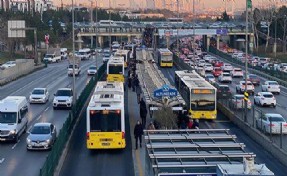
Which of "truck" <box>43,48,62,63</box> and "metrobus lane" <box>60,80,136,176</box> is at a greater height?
"metrobus lane" <box>60,80,136,176</box>

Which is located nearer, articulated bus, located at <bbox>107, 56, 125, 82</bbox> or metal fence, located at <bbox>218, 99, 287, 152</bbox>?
metal fence, located at <bbox>218, 99, 287, 152</bbox>

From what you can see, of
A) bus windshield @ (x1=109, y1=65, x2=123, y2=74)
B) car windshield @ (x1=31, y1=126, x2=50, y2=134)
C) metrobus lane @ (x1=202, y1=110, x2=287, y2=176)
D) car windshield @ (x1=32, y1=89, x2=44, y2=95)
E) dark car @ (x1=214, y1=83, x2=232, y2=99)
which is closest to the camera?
metrobus lane @ (x1=202, y1=110, x2=287, y2=176)

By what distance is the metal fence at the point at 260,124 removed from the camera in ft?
89.8

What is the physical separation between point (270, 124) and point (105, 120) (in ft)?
24.0

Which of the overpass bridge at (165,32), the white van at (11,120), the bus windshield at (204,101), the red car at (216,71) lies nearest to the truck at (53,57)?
the overpass bridge at (165,32)

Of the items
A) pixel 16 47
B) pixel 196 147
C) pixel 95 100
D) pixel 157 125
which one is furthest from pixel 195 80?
Result: pixel 16 47

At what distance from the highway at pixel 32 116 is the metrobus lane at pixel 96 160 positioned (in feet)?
3.85

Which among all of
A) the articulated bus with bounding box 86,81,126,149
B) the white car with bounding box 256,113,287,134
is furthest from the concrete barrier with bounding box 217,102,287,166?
the articulated bus with bounding box 86,81,126,149

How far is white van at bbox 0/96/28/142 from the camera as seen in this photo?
95.6ft

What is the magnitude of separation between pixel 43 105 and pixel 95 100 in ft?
58.3

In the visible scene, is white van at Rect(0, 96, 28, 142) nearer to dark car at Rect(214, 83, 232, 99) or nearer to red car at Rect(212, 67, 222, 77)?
dark car at Rect(214, 83, 232, 99)

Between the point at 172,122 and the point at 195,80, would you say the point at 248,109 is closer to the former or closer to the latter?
the point at 195,80

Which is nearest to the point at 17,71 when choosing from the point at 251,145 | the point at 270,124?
the point at 251,145

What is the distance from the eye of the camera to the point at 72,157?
26.2 m
